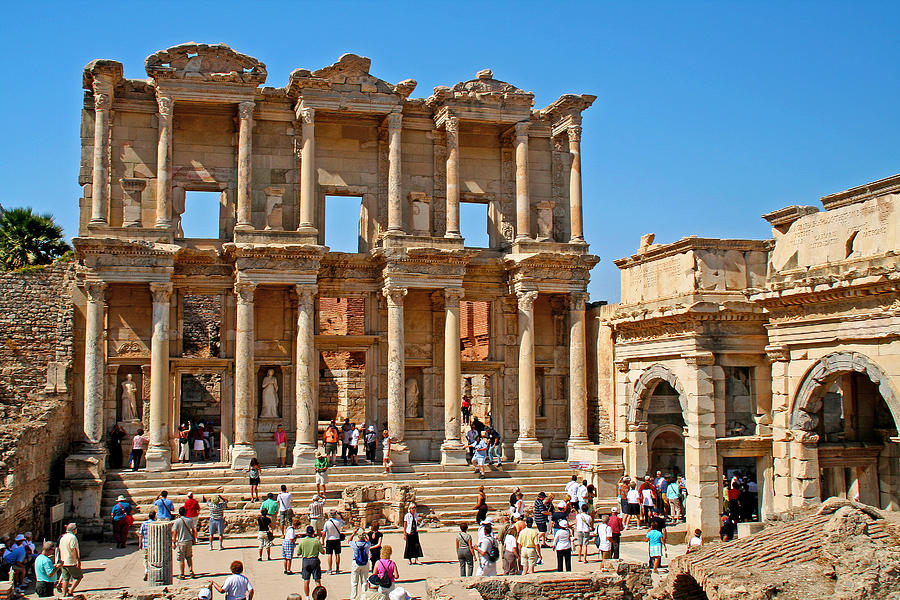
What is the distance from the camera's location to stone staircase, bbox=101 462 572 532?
23391mm

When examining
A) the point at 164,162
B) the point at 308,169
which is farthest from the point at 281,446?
the point at 164,162

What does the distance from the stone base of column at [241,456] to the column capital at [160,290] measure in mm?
4290

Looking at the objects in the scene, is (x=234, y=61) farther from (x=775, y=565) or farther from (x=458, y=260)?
(x=775, y=565)

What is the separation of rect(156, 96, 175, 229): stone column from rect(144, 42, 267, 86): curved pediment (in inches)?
32.3

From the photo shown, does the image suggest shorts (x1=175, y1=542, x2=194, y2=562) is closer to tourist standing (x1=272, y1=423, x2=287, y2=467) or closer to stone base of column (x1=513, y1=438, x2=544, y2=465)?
tourist standing (x1=272, y1=423, x2=287, y2=467)

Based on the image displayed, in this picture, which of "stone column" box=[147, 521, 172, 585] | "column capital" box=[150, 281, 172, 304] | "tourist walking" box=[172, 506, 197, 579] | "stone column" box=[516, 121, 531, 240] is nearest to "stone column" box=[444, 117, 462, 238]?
"stone column" box=[516, 121, 531, 240]

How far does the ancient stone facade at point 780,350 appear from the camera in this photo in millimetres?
16938

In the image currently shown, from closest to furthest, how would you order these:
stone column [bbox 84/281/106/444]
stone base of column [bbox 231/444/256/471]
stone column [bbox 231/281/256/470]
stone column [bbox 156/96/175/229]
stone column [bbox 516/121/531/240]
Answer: stone column [bbox 84/281/106/444], stone base of column [bbox 231/444/256/471], stone column [bbox 231/281/256/470], stone column [bbox 156/96/175/229], stone column [bbox 516/121/531/240]

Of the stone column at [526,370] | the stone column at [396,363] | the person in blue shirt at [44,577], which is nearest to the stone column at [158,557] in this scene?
the person in blue shirt at [44,577]

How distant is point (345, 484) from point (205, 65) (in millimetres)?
11938

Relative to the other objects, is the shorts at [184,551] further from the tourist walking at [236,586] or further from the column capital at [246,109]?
the column capital at [246,109]

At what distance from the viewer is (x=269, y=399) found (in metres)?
27.3

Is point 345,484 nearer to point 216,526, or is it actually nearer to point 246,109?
point 216,526

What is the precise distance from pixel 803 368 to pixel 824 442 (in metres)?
1.76
